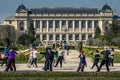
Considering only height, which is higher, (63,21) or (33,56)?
(33,56)

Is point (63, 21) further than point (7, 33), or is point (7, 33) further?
point (63, 21)

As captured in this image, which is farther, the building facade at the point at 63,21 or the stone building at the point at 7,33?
the building facade at the point at 63,21

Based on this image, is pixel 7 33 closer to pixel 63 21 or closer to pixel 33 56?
pixel 33 56

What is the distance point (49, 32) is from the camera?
560ft

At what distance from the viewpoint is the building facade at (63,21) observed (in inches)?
6604

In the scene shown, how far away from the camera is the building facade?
168 meters

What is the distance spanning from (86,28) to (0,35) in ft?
265

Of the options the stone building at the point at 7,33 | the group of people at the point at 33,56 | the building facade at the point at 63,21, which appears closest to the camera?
the group of people at the point at 33,56

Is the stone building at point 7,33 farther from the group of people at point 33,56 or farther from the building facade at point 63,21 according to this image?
the building facade at point 63,21

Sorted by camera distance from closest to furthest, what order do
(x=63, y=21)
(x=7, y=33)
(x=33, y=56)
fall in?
(x=33, y=56)
(x=7, y=33)
(x=63, y=21)

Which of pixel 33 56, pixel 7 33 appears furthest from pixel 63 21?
pixel 33 56

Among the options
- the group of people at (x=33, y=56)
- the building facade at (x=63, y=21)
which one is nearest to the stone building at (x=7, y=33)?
the group of people at (x=33, y=56)

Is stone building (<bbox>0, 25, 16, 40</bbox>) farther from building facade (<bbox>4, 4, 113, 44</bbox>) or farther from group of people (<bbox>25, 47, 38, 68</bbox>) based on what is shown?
building facade (<bbox>4, 4, 113, 44</bbox>)

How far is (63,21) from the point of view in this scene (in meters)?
172
